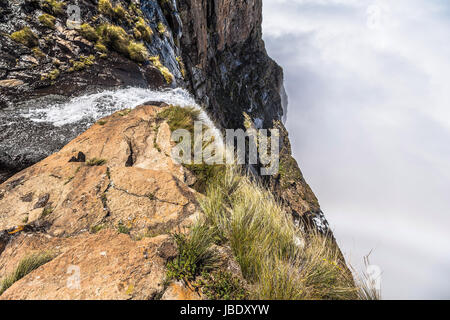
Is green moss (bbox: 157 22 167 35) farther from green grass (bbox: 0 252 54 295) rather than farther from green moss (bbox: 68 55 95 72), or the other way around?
green grass (bbox: 0 252 54 295)

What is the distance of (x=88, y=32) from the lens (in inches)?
348

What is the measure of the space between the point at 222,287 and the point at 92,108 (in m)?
6.78

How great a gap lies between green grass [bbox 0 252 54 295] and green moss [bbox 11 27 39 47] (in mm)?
8806

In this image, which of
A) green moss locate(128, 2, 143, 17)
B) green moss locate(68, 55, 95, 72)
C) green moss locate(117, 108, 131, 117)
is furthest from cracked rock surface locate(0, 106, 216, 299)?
green moss locate(128, 2, 143, 17)

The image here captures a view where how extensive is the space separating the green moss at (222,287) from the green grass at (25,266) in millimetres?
1857

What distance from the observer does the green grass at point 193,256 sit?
2.23 meters

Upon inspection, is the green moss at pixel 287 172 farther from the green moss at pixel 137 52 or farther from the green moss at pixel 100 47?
the green moss at pixel 100 47

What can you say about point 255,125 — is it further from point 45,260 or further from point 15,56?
point 45,260

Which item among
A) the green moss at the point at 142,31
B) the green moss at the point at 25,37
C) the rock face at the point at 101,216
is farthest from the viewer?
the green moss at the point at 142,31

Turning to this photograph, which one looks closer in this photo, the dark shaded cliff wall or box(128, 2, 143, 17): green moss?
the dark shaded cliff wall

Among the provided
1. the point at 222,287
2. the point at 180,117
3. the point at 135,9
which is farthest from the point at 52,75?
the point at 222,287

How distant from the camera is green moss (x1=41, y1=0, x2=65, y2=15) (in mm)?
8538

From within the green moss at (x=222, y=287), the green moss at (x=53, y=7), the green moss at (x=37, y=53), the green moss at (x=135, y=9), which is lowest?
the green moss at (x=222, y=287)

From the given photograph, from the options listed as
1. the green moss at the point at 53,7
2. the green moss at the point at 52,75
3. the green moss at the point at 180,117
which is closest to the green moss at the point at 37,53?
the green moss at the point at 52,75
